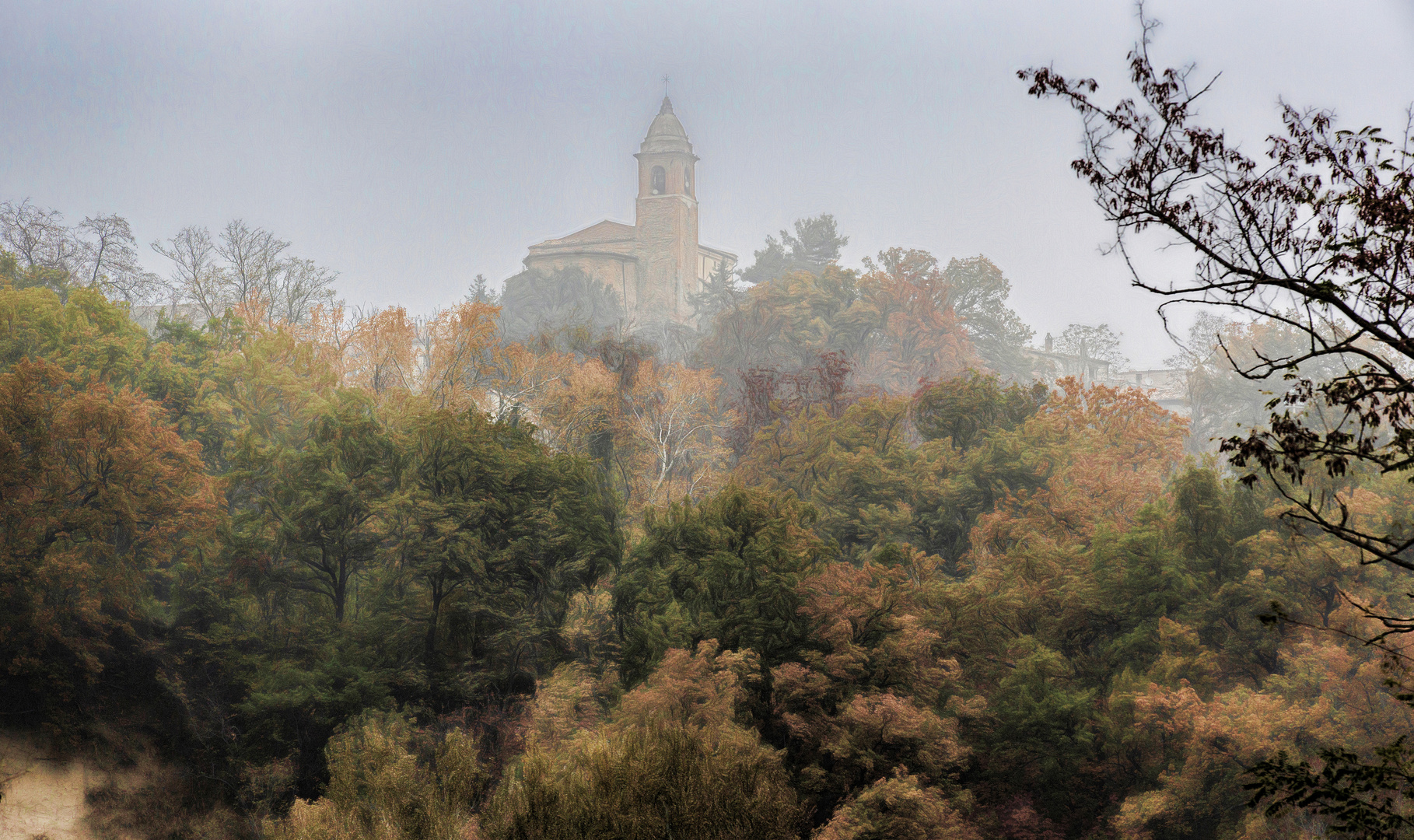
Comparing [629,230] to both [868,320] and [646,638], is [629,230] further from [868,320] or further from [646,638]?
[646,638]

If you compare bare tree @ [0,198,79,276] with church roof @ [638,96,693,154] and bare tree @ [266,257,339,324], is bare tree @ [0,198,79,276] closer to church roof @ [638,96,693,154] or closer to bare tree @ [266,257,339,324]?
bare tree @ [266,257,339,324]

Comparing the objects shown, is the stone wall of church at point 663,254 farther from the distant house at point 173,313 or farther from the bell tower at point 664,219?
the distant house at point 173,313

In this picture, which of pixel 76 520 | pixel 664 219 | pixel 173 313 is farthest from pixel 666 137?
pixel 76 520

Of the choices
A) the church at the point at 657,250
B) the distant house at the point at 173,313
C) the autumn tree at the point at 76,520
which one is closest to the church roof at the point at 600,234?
the church at the point at 657,250

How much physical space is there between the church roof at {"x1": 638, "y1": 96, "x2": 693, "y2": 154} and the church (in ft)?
0.16

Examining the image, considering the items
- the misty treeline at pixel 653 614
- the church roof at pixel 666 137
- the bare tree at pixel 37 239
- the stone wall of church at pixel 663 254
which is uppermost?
the church roof at pixel 666 137

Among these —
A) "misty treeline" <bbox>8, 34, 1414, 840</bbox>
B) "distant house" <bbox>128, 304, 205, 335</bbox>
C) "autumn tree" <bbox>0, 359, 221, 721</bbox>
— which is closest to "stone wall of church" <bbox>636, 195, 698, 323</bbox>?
"distant house" <bbox>128, 304, 205, 335</bbox>

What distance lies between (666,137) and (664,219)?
5.30 meters

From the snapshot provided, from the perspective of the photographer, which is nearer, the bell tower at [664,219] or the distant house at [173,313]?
the distant house at [173,313]

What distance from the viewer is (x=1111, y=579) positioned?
714 inches

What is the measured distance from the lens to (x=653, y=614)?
754 inches

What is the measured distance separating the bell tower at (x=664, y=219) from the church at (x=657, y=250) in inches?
2.0

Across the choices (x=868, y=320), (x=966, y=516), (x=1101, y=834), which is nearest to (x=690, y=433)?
(x=966, y=516)

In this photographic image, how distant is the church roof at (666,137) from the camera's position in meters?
65.3
